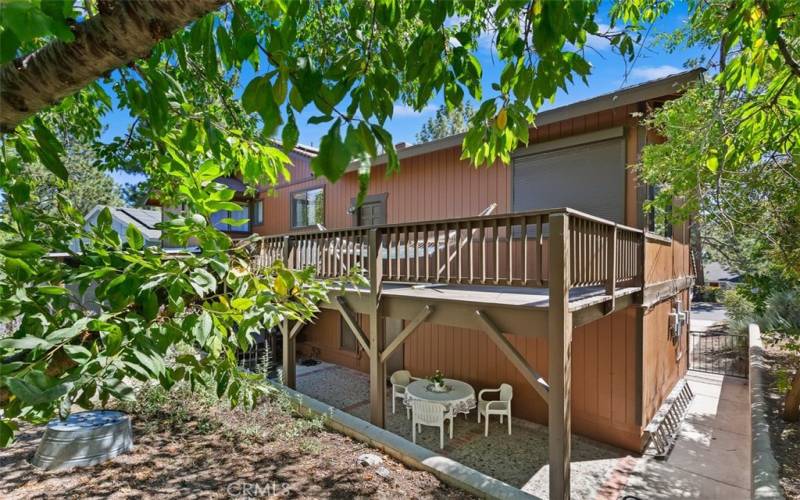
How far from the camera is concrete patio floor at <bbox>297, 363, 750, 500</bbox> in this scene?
4922 mm

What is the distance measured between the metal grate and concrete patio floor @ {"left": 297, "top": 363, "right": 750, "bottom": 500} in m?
0.11

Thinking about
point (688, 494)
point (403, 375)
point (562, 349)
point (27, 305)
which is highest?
point (27, 305)

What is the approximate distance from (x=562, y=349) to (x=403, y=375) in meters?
4.49

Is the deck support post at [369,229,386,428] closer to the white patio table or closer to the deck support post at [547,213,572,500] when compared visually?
the white patio table

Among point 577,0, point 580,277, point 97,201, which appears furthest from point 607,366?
point 97,201

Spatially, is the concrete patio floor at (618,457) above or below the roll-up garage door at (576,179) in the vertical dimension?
below

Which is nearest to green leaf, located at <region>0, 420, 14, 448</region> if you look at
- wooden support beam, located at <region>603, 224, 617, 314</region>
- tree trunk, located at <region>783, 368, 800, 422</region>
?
wooden support beam, located at <region>603, 224, 617, 314</region>

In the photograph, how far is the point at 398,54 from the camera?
160 centimetres

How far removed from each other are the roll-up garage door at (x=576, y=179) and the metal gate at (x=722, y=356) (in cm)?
640

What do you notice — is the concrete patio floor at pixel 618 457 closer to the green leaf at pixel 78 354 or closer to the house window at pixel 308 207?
the green leaf at pixel 78 354

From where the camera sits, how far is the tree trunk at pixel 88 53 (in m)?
0.94

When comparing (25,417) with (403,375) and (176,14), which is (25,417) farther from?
(403,375)

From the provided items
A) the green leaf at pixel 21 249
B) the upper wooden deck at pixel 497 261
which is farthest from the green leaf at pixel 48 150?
the upper wooden deck at pixel 497 261

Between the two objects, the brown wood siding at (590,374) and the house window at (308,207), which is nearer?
the brown wood siding at (590,374)
